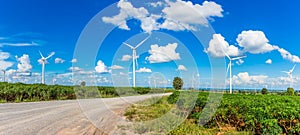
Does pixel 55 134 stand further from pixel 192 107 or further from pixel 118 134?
pixel 192 107

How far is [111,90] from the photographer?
175 ft

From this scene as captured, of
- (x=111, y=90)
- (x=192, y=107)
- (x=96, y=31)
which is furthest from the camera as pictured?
(x=111, y=90)

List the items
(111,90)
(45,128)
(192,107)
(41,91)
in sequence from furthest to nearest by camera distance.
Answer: (111,90), (41,91), (192,107), (45,128)

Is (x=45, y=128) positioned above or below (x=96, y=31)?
below

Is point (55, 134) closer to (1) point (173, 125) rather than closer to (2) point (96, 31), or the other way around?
(1) point (173, 125)

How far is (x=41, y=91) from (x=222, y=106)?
2365 cm

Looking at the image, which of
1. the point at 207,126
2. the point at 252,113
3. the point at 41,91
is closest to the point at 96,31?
the point at 207,126

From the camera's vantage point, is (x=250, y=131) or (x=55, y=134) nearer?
(x=55, y=134)

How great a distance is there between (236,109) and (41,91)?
24637 mm

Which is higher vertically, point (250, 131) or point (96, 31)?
point (96, 31)

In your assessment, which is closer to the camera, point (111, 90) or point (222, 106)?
point (222, 106)

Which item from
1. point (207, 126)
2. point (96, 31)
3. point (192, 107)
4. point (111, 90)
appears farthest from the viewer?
point (111, 90)

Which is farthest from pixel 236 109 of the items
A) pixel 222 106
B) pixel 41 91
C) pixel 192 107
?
pixel 41 91

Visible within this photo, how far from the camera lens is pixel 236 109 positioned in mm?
13109
